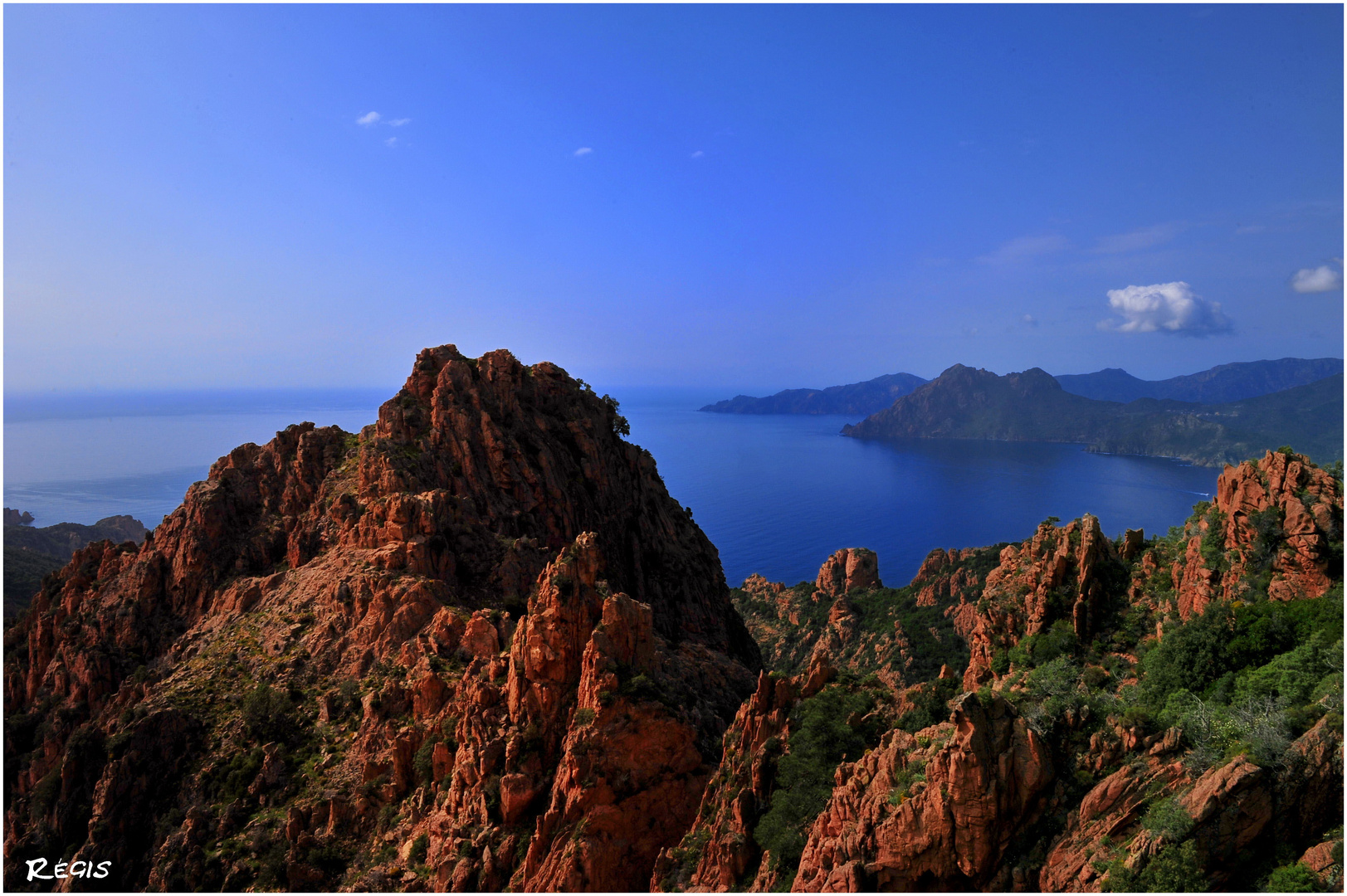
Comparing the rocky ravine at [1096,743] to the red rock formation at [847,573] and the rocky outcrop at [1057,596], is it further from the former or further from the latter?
the red rock formation at [847,573]

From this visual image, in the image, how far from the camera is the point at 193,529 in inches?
1645

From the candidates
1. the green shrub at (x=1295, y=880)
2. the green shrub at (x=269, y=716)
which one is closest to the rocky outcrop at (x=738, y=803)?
the green shrub at (x=1295, y=880)

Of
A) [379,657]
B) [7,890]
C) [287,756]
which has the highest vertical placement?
[379,657]

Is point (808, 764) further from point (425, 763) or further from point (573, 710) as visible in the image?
point (425, 763)

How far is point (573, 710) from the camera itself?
2752 centimetres

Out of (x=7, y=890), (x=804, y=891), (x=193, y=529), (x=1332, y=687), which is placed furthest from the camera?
(x=193, y=529)

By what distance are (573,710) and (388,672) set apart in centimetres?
1047

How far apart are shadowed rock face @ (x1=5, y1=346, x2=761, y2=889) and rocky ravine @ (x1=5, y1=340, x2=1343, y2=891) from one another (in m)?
0.16

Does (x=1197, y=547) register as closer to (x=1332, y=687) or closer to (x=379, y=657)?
(x=1332, y=687)

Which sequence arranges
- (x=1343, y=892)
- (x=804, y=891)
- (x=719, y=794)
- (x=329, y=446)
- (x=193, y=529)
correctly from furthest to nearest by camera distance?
(x=329, y=446)
(x=193, y=529)
(x=719, y=794)
(x=804, y=891)
(x=1343, y=892)

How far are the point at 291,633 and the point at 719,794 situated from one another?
23572 mm

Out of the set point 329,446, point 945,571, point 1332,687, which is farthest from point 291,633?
point 945,571

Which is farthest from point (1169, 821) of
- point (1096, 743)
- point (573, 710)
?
point (573, 710)

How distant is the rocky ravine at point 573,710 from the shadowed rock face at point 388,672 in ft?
0.52
